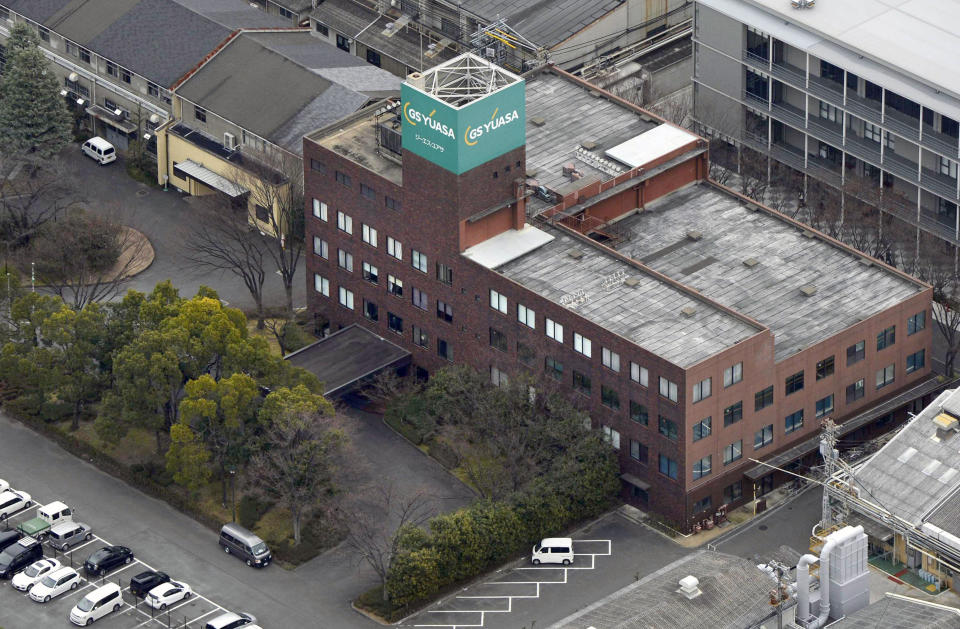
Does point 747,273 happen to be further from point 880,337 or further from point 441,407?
point 441,407

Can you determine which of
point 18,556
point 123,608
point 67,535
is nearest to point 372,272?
point 67,535

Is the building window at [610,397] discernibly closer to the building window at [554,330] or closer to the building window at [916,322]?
the building window at [554,330]

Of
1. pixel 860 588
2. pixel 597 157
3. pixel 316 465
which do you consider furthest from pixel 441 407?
pixel 860 588

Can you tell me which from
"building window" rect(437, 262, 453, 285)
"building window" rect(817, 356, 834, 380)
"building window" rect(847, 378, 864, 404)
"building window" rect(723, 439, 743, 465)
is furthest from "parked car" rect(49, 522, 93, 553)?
"building window" rect(847, 378, 864, 404)

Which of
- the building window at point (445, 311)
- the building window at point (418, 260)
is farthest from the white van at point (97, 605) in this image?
the building window at point (418, 260)

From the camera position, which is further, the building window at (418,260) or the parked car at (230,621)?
the building window at (418,260)

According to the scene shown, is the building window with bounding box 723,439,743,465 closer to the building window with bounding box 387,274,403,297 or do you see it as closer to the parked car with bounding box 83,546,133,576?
the building window with bounding box 387,274,403,297

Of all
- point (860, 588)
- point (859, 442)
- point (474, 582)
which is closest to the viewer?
point (860, 588)
